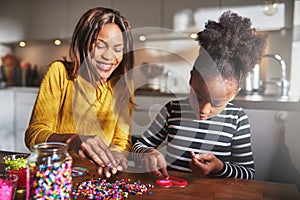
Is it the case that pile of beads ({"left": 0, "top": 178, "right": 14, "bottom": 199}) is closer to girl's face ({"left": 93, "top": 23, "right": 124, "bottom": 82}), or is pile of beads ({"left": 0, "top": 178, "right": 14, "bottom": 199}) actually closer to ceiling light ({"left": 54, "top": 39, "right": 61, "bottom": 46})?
girl's face ({"left": 93, "top": 23, "right": 124, "bottom": 82})

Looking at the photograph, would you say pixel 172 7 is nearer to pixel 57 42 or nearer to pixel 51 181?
pixel 57 42

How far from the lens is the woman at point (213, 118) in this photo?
776 mm

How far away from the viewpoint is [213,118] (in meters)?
0.87

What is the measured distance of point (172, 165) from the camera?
90 cm

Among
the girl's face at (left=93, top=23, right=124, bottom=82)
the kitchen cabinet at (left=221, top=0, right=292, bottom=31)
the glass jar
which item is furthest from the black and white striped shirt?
the kitchen cabinet at (left=221, top=0, right=292, bottom=31)

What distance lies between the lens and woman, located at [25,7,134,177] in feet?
3.16

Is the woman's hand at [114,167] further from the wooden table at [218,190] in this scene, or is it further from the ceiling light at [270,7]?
the ceiling light at [270,7]

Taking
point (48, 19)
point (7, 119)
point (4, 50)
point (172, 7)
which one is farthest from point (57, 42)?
point (172, 7)

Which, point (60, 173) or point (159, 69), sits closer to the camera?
point (60, 173)

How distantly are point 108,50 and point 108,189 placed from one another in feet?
1.61

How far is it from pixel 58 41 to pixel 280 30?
166 cm

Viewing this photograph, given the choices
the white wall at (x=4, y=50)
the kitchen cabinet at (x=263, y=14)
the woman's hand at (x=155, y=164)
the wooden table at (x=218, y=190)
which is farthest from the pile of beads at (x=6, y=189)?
the white wall at (x=4, y=50)

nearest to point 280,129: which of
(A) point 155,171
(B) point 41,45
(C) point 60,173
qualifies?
(A) point 155,171

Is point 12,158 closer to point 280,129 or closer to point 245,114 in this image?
point 245,114
